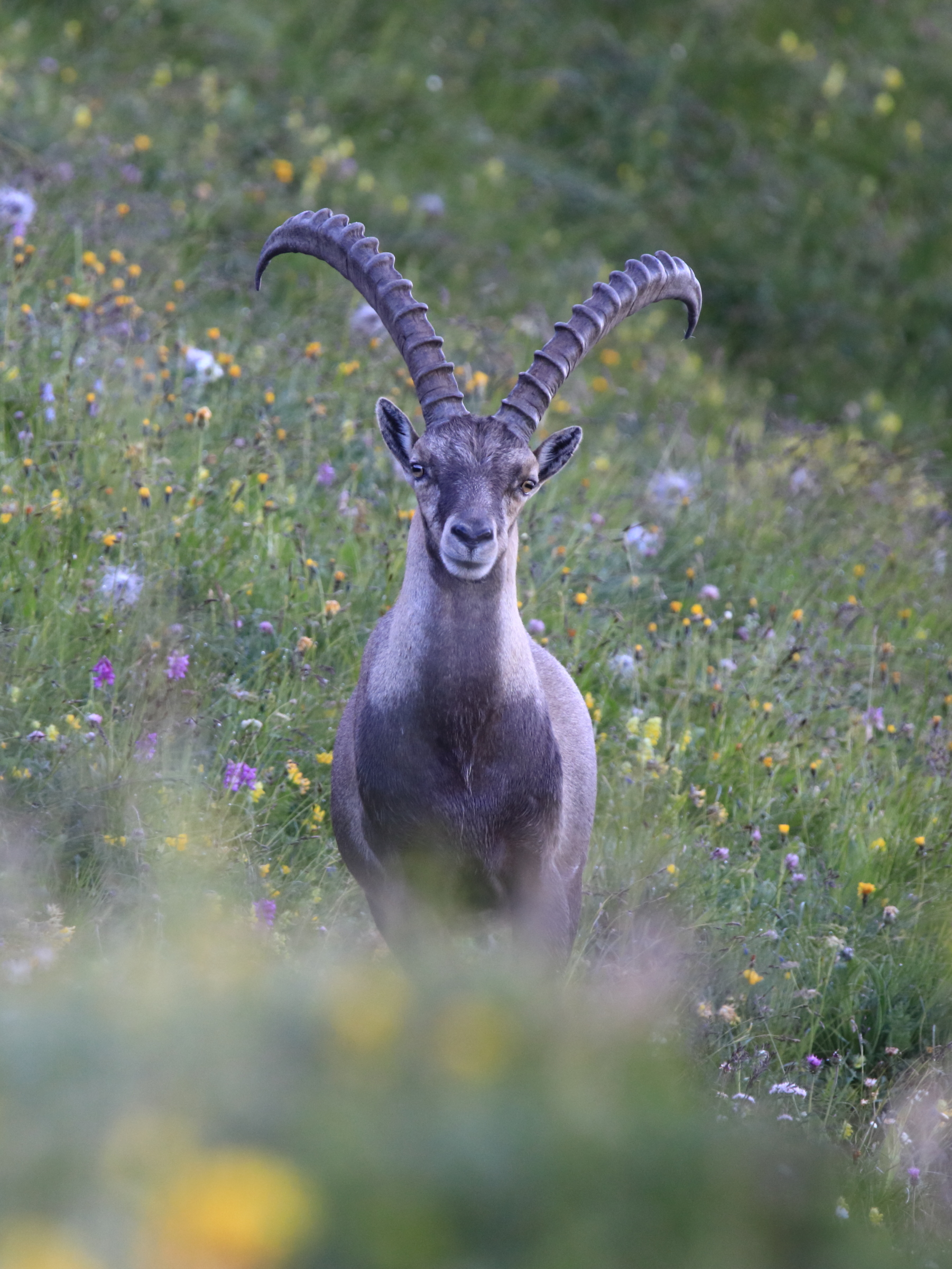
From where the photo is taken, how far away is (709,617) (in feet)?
26.1

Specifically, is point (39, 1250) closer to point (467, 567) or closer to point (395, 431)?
point (467, 567)

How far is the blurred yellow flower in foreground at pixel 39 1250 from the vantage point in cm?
126

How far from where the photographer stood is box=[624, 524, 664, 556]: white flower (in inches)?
330

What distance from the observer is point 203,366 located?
8.10 m

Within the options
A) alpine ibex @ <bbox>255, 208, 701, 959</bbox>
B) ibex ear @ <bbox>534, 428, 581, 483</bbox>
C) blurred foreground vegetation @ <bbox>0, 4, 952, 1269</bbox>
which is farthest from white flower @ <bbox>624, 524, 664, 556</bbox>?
alpine ibex @ <bbox>255, 208, 701, 959</bbox>

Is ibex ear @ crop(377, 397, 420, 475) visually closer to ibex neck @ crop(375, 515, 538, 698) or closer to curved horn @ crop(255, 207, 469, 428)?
curved horn @ crop(255, 207, 469, 428)

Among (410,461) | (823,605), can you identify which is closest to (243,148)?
(823,605)

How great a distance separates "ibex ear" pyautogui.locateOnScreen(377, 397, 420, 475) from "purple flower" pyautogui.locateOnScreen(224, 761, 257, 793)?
133 cm

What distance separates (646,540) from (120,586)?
133 inches

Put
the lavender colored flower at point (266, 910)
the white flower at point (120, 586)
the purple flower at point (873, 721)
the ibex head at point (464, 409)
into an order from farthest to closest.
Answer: the purple flower at point (873, 721)
the white flower at point (120, 586)
the ibex head at point (464, 409)
the lavender colored flower at point (266, 910)

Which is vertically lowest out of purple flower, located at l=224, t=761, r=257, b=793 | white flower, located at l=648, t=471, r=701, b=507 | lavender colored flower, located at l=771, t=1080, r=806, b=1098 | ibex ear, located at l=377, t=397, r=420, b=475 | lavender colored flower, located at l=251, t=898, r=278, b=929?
lavender colored flower, located at l=771, t=1080, r=806, b=1098

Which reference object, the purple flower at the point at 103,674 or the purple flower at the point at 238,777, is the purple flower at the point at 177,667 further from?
the purple flower at the point at 238,777

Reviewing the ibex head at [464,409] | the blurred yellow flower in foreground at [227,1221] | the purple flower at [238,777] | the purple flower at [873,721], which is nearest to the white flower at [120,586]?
the purple flower at [238,777]

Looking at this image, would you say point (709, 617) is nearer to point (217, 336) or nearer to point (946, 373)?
point (217, 336)
